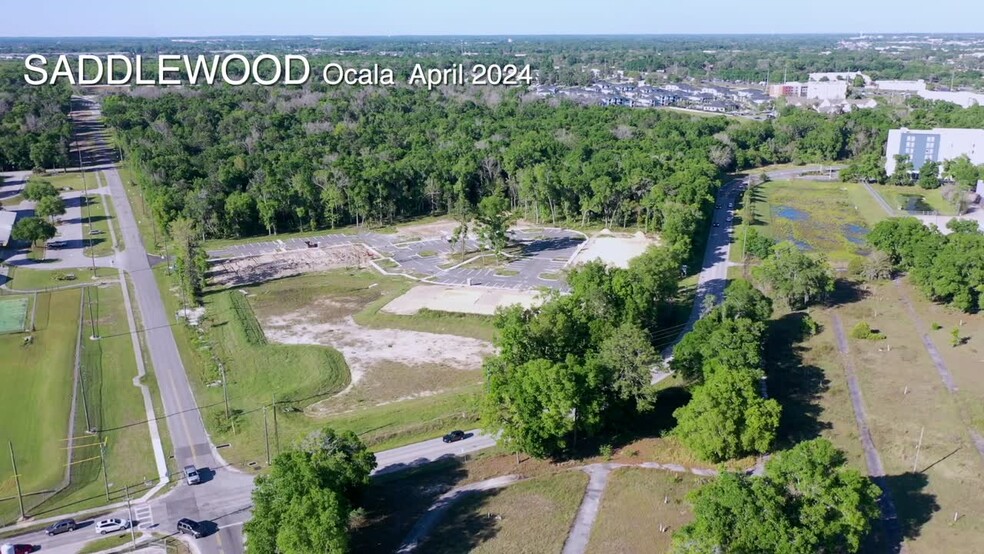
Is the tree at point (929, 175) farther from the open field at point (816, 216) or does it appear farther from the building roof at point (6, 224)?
the building roof at point (6, 224)

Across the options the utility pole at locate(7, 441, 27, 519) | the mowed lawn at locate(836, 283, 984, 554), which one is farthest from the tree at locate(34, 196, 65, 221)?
the mowed lawn at locate(836, 283, 984, 554)

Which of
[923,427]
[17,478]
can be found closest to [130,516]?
[17,478]

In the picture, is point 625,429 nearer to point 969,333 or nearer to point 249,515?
point 249,515

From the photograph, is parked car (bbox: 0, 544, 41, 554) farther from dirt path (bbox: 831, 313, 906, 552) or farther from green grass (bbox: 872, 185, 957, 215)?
green grass (bbox: 872, 185, 957, 215)

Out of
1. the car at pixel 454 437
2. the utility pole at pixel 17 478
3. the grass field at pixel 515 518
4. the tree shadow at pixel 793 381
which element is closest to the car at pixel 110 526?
the utility pole at pixel 17 478

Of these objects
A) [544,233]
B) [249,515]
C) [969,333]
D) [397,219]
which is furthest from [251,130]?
[969,333]

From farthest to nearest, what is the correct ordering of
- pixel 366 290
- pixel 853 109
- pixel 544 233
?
pixel 853 109 → pixel 544 233 → pixel 366 290

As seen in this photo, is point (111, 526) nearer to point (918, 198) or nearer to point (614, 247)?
point (614, 247)
